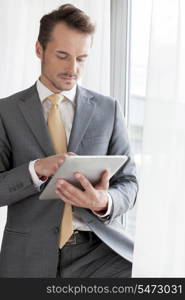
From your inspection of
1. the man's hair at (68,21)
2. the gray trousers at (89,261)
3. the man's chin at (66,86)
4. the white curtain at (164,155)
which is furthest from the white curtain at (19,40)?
the gray trousers at (89,261)

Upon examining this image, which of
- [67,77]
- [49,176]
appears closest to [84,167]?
[49,176]

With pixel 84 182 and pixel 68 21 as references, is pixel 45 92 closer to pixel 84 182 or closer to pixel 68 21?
pixel 68 21

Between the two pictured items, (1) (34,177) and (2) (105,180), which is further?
(1) (34,177)

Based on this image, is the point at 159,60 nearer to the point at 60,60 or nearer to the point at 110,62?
the point at 60,60

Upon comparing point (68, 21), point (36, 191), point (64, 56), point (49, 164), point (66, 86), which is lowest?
point (36, 191)

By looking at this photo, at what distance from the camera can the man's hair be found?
2.22 metres

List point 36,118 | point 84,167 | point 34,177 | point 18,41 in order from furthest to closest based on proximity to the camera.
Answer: point 18,41 → point 36,118 → point 34,177 → point 84,167

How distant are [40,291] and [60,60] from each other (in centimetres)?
87

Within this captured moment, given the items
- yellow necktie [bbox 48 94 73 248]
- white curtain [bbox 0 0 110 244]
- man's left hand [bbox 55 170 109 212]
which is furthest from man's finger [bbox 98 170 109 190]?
white curtain [bbox 0 0 110 244]

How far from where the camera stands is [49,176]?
212 cm

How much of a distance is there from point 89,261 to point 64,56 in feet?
2.60

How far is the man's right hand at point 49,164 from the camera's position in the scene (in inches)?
76.8

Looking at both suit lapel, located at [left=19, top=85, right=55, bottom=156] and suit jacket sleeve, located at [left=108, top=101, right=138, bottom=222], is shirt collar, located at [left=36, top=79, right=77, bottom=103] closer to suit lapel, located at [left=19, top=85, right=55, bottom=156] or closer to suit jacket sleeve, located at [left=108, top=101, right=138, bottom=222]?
suit lapel, located at [left=19, top=85, right=55, bottom=156]

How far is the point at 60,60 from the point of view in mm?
2205
